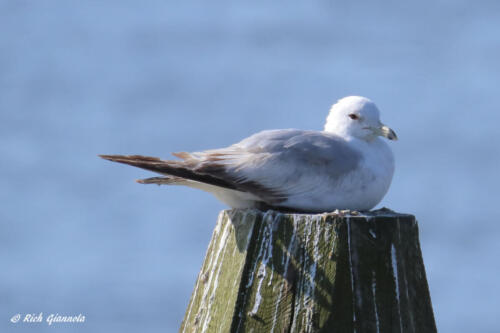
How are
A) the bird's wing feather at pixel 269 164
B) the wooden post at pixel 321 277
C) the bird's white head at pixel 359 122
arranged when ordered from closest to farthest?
1. the wooden post at pixel 321 277
2. the bird's wing feather at pixel 269 164
3. the bird's white head at pixel 359 122

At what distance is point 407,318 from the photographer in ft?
14.7

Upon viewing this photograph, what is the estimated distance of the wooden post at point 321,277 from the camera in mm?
4297

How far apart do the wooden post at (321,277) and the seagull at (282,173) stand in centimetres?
89

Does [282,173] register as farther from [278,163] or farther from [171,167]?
[171,167]

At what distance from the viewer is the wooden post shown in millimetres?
4297

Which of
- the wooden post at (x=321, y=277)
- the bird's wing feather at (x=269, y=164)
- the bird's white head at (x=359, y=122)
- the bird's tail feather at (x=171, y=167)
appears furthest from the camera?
the bird's white head at (x=359, y=122)

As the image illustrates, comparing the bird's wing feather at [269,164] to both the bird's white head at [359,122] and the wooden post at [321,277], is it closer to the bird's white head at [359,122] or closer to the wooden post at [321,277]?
the bird's white head at [359,122]

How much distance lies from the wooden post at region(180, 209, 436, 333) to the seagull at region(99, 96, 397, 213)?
0.89 meters

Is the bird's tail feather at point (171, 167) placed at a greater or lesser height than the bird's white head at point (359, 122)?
lesser

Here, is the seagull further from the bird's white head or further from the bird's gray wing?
the bird's white head

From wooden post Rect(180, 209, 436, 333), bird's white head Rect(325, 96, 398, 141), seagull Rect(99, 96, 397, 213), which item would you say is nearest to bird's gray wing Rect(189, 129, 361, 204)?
seagull Rect(99, 96, 397, 213)

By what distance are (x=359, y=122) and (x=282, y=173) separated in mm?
1129

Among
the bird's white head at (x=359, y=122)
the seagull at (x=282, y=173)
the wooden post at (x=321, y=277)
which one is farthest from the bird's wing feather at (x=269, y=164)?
the wooden post at (x=321, y=277)

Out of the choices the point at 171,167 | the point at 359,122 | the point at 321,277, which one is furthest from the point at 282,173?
the point at 321,277
